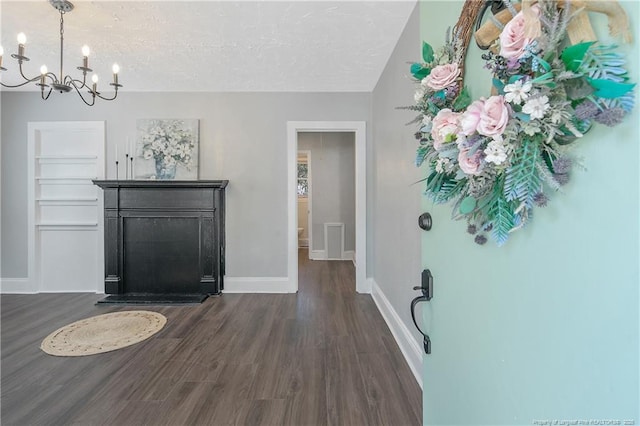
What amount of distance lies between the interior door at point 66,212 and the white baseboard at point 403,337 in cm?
345

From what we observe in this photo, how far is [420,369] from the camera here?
1.74 meters

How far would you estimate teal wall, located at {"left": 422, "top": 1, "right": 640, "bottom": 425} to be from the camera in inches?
16.0

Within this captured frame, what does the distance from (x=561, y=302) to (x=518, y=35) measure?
481 mm

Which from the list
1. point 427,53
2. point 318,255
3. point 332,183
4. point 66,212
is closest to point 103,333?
point 66,212

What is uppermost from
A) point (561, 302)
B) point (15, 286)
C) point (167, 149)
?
point (167, 149)

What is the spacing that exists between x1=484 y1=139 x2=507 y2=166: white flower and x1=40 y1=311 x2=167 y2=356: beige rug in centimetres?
275

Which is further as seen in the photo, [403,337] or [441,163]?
[403,337]

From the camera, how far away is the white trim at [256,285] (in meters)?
3.53

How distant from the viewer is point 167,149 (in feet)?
11.4

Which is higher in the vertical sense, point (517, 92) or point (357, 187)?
point (357, 187)

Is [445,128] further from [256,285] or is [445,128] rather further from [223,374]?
[256,285]

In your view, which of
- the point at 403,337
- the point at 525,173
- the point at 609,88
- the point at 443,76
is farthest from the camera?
the point at 403,337

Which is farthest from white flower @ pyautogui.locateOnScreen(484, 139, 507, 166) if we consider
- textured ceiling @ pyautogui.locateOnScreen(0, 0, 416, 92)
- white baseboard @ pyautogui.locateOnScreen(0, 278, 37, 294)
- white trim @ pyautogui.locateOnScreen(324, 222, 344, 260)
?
white trim @ pyautogui.locateOnScreen(324, 222, 344, 260)

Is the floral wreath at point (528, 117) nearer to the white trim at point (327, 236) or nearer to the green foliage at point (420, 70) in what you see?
the green foliage at point (420, 70)
